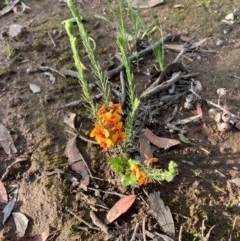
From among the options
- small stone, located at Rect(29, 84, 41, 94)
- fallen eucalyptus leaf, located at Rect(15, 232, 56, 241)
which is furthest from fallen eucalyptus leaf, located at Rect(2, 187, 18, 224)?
small stone, located at Rect(29, 84, 41, 94)

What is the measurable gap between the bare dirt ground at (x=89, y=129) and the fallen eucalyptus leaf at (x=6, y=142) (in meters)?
0.02

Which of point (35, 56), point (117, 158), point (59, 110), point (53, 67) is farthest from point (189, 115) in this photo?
point (35, 56)

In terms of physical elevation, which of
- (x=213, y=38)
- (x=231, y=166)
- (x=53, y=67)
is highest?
(x=53, y=67)

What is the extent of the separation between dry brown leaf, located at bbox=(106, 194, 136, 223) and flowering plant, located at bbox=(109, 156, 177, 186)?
90 millimetres

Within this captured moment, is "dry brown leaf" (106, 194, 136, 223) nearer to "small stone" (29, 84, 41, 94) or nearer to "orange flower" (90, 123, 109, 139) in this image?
"orange flower" (90, 123, 109, 139)

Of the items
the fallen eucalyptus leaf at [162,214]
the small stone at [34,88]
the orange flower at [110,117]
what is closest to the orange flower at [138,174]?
the fallen eucalyptus leaf at [162,214]

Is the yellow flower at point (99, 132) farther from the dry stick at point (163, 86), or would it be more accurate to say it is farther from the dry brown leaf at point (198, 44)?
the dry brown leaf at point (198, 44)

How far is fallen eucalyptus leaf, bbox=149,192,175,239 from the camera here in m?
2.12

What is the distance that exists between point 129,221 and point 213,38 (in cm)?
147

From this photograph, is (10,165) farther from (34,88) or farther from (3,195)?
(34,88)

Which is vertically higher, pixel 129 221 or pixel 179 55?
pixel 179 55

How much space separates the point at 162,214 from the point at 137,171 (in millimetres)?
248

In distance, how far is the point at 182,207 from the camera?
2191 mm

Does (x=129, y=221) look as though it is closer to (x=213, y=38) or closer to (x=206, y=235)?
(x=206, y=235)
